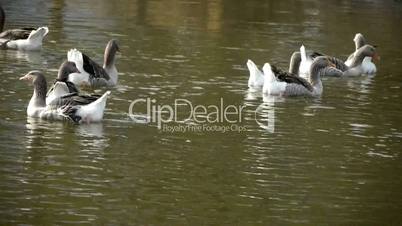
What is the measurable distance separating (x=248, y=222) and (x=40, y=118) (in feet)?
18.6

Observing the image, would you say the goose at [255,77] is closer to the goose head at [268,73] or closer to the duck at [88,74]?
the goose head at [268,73]

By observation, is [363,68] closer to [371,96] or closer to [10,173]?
[371,96]

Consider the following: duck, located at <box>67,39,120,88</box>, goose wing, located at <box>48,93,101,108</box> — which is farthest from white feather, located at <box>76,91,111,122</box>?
duck, located at <box>67,39,120,88</box>

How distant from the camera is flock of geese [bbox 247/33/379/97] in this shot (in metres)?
20.4

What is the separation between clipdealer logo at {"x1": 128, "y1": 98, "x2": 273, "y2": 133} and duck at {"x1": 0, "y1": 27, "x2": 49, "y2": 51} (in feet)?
18.7

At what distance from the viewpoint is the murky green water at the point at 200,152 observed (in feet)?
41.7

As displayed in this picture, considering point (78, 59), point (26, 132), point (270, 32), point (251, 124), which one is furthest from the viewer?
point (270, 32)

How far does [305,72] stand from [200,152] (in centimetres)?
894

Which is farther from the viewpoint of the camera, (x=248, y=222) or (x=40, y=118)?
(x=40, y=118)

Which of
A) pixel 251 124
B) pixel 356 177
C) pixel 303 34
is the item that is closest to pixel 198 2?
pixel 303 34

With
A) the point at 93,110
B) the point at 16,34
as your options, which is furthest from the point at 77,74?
the point at 16,34

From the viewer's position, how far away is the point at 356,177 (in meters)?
14.6

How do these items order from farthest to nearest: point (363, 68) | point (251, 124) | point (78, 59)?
point (363, 68) < point (78, 59) < point (251, 124)

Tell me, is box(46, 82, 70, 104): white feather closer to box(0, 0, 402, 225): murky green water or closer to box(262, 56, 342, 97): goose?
box(0, 0, 402, 225): murky green water
